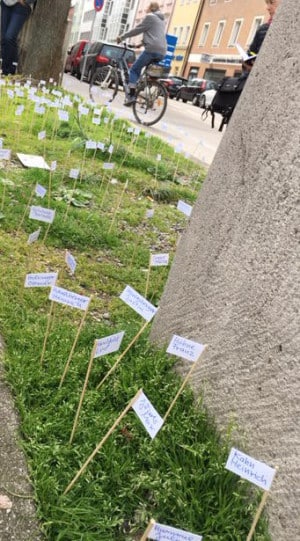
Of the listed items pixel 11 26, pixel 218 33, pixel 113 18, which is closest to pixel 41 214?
pixel 11 26

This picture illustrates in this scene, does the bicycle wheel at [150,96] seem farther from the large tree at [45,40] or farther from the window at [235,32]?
the window at [235,32]

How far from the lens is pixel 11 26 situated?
24.0ft

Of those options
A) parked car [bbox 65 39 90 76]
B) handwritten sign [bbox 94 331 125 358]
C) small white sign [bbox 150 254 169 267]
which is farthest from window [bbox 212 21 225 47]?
handwritten sign [bbox 94 331 125 358]

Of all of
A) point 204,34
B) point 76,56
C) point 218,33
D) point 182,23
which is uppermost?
point 182,23

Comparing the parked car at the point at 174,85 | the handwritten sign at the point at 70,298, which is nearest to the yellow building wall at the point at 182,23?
the parked car at the point at 174,85

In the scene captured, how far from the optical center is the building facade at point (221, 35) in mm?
36531

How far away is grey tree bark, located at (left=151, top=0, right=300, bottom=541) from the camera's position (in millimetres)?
1366

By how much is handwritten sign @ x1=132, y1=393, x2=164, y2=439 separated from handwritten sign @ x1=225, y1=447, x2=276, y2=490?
0.67 ft

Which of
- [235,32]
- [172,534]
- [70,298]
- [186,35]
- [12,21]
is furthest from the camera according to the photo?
[186,35]

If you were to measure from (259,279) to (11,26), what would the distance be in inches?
283

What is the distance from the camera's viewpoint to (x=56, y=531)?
1.29m

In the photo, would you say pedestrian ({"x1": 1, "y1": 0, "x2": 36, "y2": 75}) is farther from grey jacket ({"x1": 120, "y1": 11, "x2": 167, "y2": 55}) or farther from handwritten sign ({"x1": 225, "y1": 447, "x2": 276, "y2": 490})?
handwritten sign ({"x1": 225, "y1": 447, "x2": 276, "y2": 490})

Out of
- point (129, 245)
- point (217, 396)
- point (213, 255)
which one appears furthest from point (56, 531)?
point (129, 245)

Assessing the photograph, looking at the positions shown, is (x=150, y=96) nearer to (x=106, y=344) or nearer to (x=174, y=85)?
(x=106, y=344)
